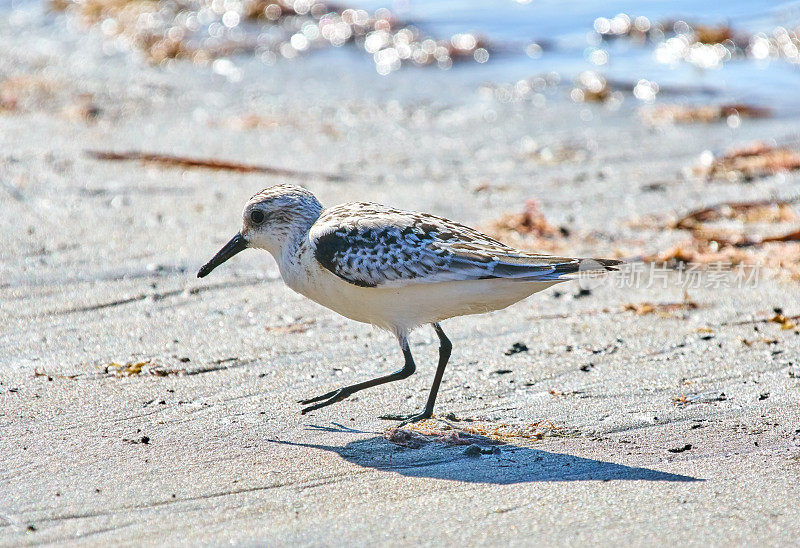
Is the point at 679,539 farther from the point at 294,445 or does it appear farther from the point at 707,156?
the point at 707,156

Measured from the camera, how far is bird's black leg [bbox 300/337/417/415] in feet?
14.9

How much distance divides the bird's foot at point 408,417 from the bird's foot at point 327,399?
0.21 meters

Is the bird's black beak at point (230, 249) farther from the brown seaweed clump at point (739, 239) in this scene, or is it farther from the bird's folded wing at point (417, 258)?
the brown seaweed clump at point (739, 239)

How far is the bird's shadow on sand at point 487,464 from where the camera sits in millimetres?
3889

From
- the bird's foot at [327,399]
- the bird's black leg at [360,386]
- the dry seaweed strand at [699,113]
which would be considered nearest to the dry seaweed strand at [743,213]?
the dry seaweed strand at [699,113]

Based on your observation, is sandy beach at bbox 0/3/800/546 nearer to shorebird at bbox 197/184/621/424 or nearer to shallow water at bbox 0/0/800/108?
shorebird at bbox 197/184/621/424

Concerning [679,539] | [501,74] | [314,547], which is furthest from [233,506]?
[501,74]

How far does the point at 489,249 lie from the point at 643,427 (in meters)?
1.05

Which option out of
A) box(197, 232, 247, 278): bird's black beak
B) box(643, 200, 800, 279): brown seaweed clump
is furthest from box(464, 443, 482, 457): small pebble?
box(643, 200, 800, 279): brown seaweed clump

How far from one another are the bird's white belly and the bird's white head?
288mm

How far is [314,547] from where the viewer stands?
330cm

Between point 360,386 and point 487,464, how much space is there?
87 cm

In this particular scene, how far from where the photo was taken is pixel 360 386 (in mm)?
4648

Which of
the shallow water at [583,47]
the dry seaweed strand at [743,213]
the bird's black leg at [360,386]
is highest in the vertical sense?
the shallow water at [583,47]
